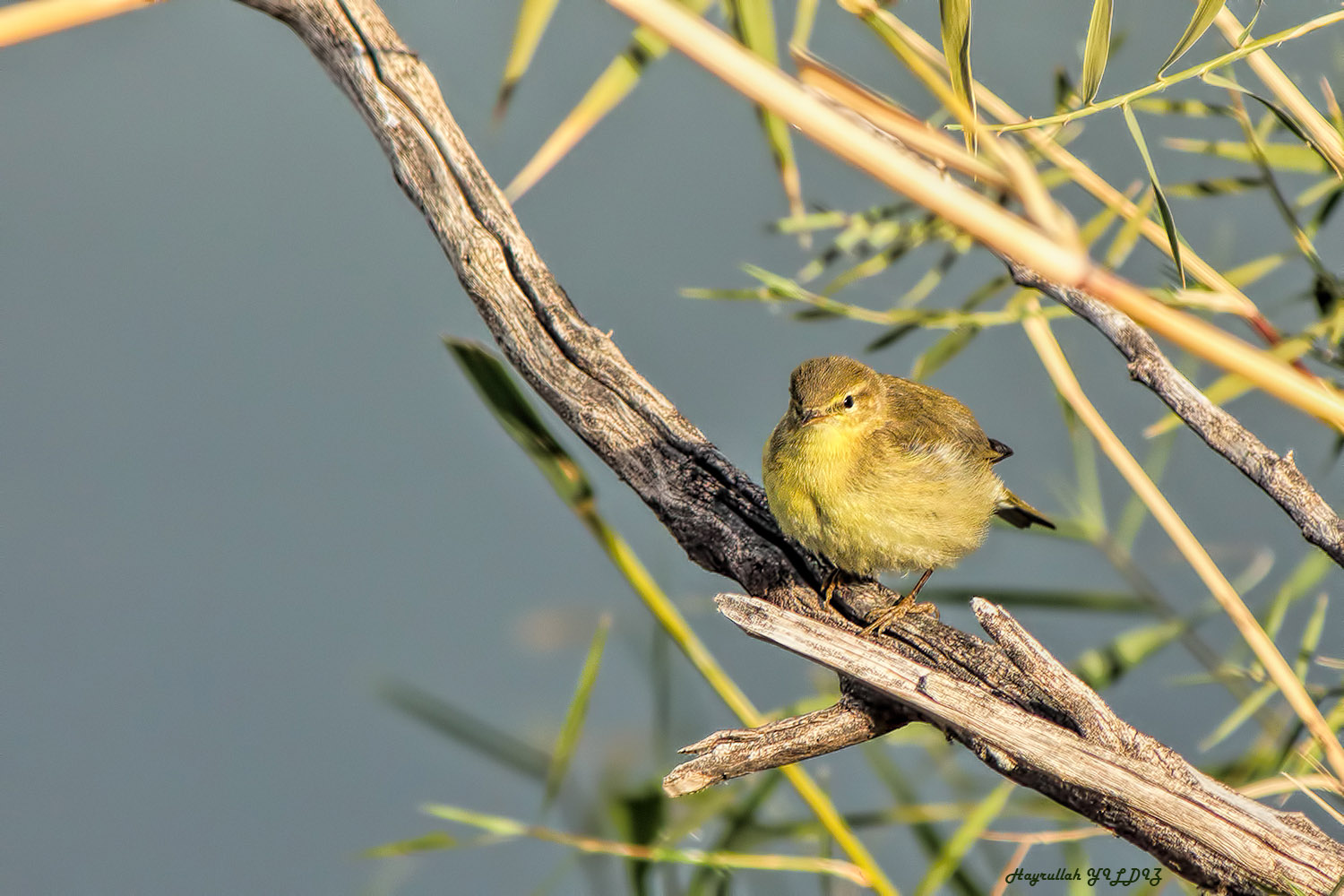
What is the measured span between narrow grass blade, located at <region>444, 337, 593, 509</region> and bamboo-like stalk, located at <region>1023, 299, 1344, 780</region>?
899mm

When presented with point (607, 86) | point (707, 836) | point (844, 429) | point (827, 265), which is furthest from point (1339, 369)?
point (707, 836)

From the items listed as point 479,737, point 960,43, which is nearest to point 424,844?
point 479,737

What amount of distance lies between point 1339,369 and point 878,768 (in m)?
1.27

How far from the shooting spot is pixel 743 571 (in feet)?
6.44

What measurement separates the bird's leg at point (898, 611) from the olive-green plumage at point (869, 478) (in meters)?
0.07

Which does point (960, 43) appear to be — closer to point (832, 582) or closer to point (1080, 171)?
point (1080, 171)

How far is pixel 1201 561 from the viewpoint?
1.74 meters

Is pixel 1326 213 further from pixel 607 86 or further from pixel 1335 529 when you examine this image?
A: pixel 607 86

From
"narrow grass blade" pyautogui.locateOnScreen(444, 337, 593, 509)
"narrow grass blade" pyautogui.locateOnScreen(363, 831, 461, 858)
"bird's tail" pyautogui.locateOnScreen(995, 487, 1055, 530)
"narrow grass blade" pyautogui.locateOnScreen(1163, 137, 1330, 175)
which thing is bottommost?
"narrow grass blade" pyautogui.locateOnScreen(363, 831, 461, 858)

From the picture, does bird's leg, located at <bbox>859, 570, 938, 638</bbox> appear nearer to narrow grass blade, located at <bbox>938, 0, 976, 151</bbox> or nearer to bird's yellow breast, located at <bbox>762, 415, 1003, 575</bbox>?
bird's yellow breast, located at <bbox>762, 415, 1003, 575</bbox>

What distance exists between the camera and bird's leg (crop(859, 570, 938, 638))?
1782 mm

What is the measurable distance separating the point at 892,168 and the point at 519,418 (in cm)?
126

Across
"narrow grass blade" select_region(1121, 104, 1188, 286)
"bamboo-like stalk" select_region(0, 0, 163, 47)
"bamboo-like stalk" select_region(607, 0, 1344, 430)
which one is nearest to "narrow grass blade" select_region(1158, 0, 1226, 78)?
"narrow grass blade" select_region(1121, 104, 1188, 286)

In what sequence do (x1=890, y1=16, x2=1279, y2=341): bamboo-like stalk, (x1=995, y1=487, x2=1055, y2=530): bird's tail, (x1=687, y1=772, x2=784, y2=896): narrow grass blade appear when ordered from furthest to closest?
1. (x1=995, y1=487, x2=1055, y2=530): bird's tail
2. (x1=687, y1=772, x2=784, y2=896): narrow grass blade
3. (x1=890, y1=16, x2=1279, y2=341): bamboo-like stalk
